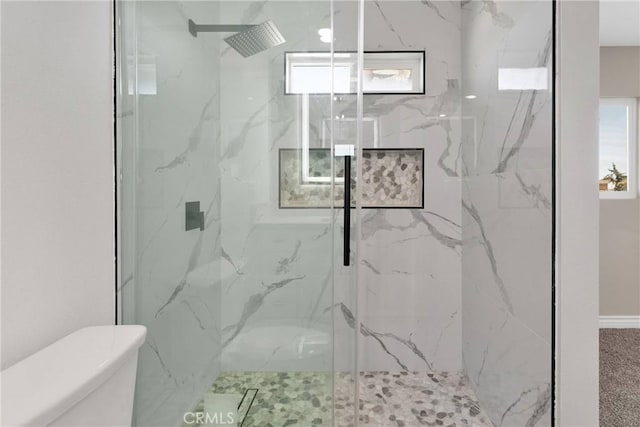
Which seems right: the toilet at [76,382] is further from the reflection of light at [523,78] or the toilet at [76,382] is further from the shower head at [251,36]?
the reflection of light at [523,78]

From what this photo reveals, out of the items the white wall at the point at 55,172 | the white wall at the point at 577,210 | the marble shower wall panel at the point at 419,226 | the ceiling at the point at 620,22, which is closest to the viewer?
the white wall at the point at 55,172

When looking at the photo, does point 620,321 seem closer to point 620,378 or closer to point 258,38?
point 620,378

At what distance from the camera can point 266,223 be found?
1.35 metres

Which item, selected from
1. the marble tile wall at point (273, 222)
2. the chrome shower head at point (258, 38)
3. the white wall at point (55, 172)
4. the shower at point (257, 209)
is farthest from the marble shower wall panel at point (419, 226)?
the white wall at point (55, 172)

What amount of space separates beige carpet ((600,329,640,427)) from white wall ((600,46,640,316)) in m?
0.27

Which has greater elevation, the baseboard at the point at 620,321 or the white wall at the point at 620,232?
the white wall at the point at 620,232

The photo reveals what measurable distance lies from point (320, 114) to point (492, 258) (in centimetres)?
115

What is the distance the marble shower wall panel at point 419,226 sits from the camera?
2.31 m

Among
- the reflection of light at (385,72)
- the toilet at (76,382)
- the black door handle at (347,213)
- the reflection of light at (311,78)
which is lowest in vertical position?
the toilet at (76,382)

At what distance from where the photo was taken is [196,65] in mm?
1345

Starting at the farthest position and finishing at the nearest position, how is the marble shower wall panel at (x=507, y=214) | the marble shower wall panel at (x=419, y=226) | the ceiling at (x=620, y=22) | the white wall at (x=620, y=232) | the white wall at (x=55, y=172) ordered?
1. the white wall at (x=620, y=232)
2. the ceiling at (x=620, y=22)
3. the marble shower wall panel at (x=419, y=226)
4. the marble shower wall panel at (x=507, y=214)
5. the white wall at (x=55, y=172)

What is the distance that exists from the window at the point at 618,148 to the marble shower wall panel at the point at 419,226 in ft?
6.10

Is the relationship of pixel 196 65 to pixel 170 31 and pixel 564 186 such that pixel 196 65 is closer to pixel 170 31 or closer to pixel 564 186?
pixel 170 31

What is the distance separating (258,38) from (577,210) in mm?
1258
